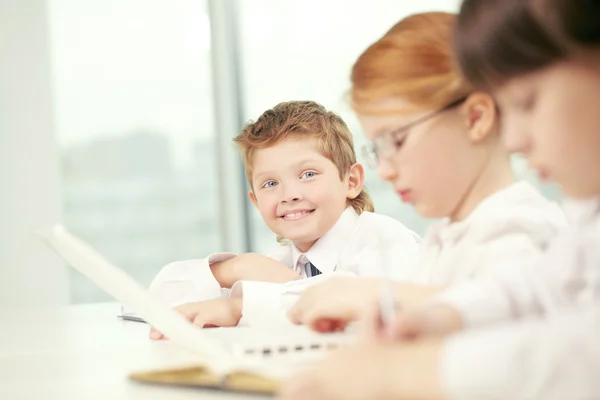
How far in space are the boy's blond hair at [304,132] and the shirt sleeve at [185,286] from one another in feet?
1.03

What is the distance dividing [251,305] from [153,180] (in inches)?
121

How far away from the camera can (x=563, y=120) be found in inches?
25.9

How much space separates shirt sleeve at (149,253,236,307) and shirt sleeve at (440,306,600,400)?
1120 mm

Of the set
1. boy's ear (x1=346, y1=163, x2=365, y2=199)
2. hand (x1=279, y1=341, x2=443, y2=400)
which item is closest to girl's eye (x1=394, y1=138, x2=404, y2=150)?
hand (x1=279, y1=341, x2=443, y2=400)

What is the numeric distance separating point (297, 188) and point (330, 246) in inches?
5.6

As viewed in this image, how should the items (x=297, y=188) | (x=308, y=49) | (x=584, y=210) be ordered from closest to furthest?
(x=584, y=210), (x=297, y=188), (x=308, y=49)

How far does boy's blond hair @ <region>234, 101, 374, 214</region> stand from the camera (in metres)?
1.78

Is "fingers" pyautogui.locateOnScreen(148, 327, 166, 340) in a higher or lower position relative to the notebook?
lower

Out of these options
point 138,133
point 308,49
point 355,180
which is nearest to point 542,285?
point 355,180

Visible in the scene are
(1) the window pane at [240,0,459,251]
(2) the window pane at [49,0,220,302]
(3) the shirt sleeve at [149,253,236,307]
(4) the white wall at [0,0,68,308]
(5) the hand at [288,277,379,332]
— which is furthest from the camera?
(2) the window pane at [49,0,220,302]

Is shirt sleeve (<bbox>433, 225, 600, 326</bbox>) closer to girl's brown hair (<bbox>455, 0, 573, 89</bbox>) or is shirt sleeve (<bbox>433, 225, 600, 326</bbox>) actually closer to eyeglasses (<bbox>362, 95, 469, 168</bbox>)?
girl's brown hair (<bbox>455, 0, 573, 89</bbox>)

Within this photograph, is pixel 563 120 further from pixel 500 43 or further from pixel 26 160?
pixel 26 160

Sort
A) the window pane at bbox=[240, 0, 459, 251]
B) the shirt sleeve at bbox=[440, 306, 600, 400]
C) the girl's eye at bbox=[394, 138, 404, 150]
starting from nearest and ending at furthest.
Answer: the shirt sleeve at bbox=[440, 306, 600, 400], the girl's eye at bbox=[394, 138, 404, 150], the window pane at bbox=[240, 0, 459, 251]

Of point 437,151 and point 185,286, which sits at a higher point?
point 437,151
